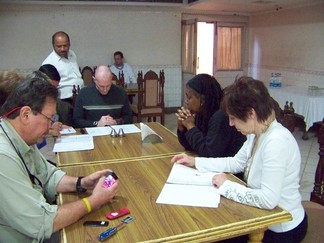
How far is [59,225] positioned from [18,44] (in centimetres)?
587

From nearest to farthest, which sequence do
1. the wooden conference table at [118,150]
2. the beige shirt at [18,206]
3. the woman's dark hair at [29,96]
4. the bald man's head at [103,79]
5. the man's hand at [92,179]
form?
the beige shirt at [18,206], the woman's dark hair at [29,96], the man's hand at [92,179], the wooden conference table at [118,150], the bald man's head at [103,79]

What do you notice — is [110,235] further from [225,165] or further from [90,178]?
[225,165]

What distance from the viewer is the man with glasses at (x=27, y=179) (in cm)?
107

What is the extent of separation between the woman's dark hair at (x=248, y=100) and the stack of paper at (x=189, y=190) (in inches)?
13.6

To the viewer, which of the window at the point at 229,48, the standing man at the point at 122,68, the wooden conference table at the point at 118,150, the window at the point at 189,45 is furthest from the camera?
the window at the point at 229,48

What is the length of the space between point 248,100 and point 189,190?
469 millimetres

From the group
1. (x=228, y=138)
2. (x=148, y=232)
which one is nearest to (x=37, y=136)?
(x=148, y=232)

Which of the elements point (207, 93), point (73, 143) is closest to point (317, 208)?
point (207, 93)

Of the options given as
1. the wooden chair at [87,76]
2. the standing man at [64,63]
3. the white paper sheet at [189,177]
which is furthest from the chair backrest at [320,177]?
the wooden chair at [87,76]

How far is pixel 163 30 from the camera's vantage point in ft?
22.6

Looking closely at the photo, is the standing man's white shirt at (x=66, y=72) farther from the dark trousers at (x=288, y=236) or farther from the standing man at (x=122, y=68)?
the dark trousers at (x=288, y=236)

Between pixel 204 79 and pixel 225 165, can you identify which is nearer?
pixel 225 165

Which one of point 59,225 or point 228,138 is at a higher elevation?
point 228,138

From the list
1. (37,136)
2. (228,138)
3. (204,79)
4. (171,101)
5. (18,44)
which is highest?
(18,44)
